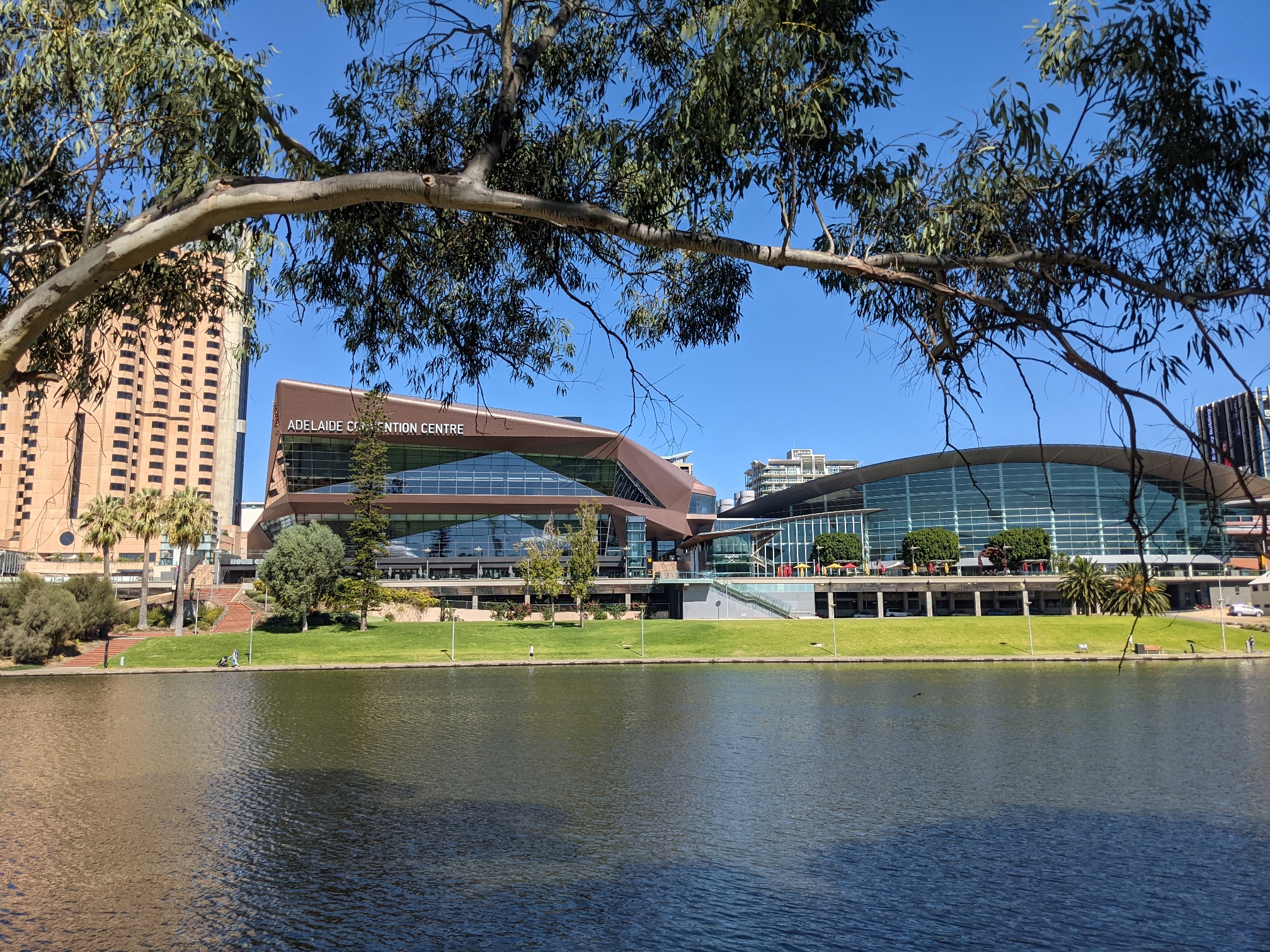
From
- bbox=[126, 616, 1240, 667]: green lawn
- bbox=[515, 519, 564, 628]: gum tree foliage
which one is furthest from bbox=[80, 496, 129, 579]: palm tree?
bbox=[515, 519, 564, 628]: gum tree foliage

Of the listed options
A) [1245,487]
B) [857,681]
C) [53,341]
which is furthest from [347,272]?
[857,681]

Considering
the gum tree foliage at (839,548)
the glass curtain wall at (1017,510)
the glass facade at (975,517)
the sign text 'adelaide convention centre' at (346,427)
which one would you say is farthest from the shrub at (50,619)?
the glass curtain wall at (1017,510)

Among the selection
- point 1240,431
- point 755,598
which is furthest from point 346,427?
point 1240,431

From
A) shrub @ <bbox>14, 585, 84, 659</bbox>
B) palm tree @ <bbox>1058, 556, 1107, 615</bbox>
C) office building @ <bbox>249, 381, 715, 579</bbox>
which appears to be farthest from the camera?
office building @ <bbox>249, 381, 715, 579</bbox>

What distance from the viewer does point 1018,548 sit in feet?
247

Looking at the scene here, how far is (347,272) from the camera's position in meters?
8.38

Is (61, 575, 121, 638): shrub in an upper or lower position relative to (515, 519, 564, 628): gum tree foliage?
lower

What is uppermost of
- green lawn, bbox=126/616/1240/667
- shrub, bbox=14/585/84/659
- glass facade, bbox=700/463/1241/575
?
glass facade, bbox=700/463/1241/575

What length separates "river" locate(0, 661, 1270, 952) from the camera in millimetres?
9859

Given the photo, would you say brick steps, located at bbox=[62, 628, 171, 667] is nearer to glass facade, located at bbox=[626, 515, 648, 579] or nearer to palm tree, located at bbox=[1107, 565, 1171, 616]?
glass facade, located at bbox=[626, 515, 648, 579]

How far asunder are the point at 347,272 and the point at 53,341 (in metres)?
2.75

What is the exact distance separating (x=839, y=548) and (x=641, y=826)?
71.1m

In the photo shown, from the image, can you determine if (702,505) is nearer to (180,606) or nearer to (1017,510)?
(1017,510)

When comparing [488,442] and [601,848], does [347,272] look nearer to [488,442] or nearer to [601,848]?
[601,848]
